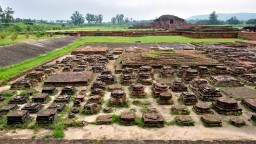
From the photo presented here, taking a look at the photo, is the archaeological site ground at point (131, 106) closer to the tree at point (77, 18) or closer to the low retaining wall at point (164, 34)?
the low retaining wall at point (164, 34)

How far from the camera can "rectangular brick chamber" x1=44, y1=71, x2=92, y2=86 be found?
9773 mm

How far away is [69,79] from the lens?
1004 centimetres

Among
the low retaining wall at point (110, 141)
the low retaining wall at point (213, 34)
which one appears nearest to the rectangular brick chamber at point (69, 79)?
the low retaining wall at point (110, 141)

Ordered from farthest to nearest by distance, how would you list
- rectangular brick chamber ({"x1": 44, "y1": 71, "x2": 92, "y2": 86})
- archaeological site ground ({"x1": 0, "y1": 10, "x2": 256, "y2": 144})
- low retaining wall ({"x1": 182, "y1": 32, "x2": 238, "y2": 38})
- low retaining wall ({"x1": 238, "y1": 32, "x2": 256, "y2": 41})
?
low retaining wall ({"x1": 182, "y1": 32, "x2": 238, "y2": 38}) < low retaining wall ({"x1": 238, "y1": 32, "x2": 256, "y2": 41}) < rectangular brick chamber ({"x1": 44, "y1": 71, "x2": 92, "y2": 86}) < archaeological site ground ({"x1": 0, "y1": 10, "x2": 256, "y2": 144})

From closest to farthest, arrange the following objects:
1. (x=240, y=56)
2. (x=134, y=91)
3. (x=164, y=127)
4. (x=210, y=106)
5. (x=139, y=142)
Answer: (x=139, y=142)
(x=164, y=127)
(x=210, y=106)
(x=134, y=91)
(x=240, y=56)

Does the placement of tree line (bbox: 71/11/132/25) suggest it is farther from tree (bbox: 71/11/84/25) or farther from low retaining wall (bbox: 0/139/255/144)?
low retaining wall (bbox: 0/139/255/144)

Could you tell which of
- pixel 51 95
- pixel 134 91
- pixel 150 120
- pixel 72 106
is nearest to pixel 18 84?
pixel 51 95

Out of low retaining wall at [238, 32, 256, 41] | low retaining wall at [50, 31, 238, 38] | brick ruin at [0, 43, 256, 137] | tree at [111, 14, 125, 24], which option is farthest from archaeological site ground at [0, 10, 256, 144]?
tree at [111, 14, 125, 24]

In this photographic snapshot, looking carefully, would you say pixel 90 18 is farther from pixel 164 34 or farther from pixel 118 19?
pixel 164 34

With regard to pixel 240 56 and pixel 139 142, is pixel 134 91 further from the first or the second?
pixel 240 56

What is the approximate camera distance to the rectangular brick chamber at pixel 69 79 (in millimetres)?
9773

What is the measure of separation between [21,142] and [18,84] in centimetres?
458

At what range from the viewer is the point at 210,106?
7.47 meters

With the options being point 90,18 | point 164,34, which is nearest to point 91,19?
point 90,18
